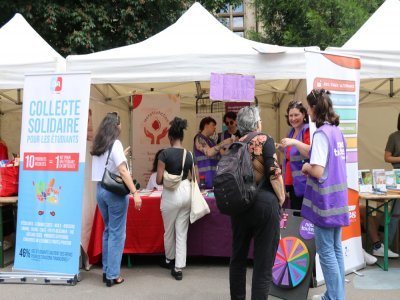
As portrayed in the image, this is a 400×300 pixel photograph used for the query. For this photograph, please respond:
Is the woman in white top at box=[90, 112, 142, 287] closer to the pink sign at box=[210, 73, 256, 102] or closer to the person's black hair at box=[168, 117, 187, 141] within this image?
the person's black hair at box=[168, 117, 187, 141]

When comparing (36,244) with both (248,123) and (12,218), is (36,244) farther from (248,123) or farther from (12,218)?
(248,123)

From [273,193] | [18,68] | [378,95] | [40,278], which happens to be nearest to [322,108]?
[273,193]

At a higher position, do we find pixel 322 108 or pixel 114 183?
pixel 322 108

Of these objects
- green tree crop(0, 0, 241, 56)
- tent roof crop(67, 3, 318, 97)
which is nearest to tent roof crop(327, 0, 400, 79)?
tent roof crop(67, 3, 318, 97)

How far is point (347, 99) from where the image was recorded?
3.86 meters

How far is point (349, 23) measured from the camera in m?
10.1

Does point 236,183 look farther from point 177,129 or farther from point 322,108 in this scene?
point 177,129

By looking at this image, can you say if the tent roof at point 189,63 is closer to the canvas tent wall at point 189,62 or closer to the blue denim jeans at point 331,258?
the canvas tent wall at point 189,62

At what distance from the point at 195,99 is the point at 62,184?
→ 356 centimetres

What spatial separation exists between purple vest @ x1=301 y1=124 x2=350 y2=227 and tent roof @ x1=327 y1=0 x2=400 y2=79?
1459 millimetres

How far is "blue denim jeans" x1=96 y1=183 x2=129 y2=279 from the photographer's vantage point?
369 centimetres

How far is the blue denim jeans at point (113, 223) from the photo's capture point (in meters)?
3.69

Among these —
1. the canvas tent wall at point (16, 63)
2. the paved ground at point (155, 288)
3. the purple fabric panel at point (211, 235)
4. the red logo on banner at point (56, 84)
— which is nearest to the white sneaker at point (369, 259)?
the paved ground at point (155, 288)

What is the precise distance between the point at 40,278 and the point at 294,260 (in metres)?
2.31
